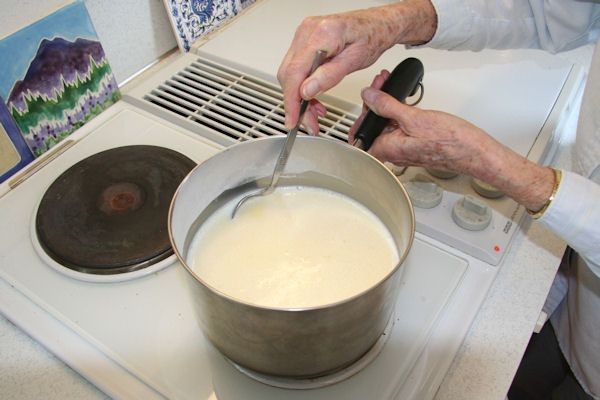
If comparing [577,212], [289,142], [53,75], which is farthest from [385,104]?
[53,75]

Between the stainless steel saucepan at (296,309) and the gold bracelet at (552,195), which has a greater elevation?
the stainless steel saucepan at (296,309)

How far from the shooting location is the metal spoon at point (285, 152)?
1.88ft

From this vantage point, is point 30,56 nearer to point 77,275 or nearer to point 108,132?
point 108,132

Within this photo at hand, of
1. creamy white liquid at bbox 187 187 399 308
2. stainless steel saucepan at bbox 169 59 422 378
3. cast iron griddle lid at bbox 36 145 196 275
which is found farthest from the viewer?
cast iron griddle lid at bbox 36 145 196 275

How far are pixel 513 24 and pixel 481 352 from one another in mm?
556

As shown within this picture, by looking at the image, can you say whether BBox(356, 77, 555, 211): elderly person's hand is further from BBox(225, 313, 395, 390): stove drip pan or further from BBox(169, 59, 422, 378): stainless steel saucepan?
BBox(225, 313, 395, 390): stove drip pan

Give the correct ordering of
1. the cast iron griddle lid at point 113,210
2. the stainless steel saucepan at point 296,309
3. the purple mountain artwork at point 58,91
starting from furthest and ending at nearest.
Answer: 1. the purple mountain artwork at point 58,91
2. the cast iron griddle lid at point 113,210
3. the stainless steel saucepan at point 296,309

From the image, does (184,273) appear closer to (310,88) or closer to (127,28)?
(310,88)

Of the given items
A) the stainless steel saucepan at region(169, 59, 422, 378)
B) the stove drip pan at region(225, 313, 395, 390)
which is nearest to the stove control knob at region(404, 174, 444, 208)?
the stainless steel saucepan at region(169, 59, 422, 378)

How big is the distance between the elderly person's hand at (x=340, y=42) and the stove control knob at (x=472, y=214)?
235mm

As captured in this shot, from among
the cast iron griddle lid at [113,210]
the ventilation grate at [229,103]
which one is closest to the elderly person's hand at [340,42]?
the ventilation grate at [229,103]

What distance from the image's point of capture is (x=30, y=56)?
0.71 meters

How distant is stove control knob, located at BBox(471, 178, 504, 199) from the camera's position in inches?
27.1

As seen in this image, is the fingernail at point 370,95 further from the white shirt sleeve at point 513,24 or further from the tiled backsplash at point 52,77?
the tiled backsplash at point 52,77
